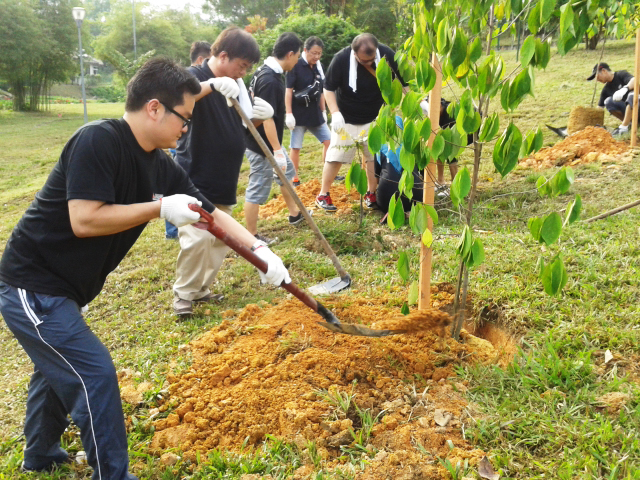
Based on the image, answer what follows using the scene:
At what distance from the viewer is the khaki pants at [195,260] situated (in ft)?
11.5

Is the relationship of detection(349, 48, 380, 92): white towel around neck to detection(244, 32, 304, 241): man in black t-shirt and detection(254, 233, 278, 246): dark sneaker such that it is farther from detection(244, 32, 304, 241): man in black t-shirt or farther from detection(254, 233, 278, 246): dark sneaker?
detection(254, 233, 278, 246): dark sneaker

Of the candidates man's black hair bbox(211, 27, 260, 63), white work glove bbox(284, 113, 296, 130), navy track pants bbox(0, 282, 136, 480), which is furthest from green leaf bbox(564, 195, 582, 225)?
white work glove bbox(284, 113, 296, 130)

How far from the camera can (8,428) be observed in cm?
266

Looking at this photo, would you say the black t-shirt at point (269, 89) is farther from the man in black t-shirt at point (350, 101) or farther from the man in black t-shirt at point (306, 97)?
the man in black t-shirt at point (306, 97)

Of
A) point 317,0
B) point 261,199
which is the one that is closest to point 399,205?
point 261,199

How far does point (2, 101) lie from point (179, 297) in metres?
30.0

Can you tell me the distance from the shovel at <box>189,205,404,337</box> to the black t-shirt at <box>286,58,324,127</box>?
166 inches

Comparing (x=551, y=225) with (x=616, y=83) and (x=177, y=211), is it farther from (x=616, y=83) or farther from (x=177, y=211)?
(x=616, y=83)

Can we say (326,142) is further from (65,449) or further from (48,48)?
(48,48)

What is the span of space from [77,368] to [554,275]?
5.92ft

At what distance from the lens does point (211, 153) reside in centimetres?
370

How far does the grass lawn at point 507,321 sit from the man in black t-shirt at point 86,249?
17.6 inches

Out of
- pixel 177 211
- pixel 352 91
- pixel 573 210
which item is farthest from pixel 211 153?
pixel 573 210

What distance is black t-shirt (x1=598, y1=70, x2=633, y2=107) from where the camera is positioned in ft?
26.3
